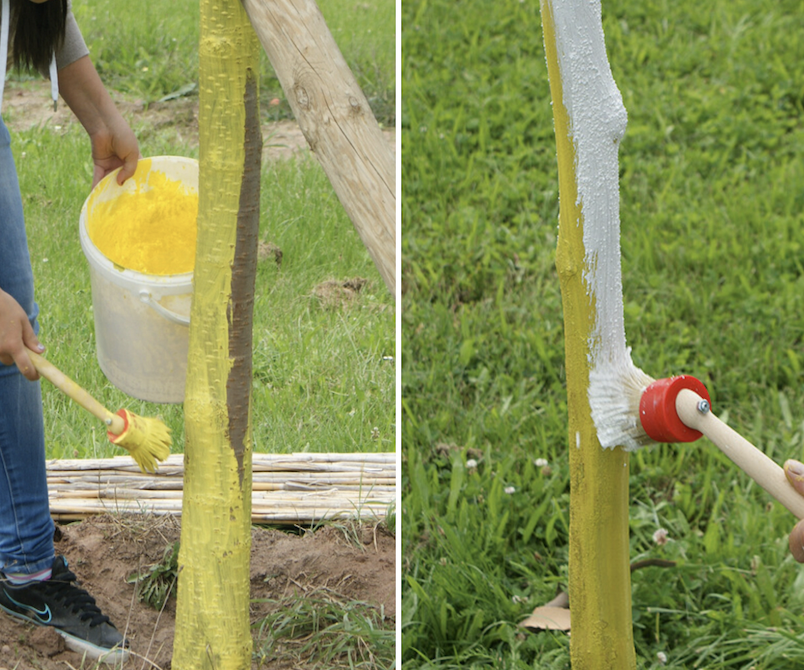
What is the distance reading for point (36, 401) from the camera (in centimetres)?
193

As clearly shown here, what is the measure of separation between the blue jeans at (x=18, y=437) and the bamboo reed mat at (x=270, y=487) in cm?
30

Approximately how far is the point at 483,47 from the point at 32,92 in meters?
2.01

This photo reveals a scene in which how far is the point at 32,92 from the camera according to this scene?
4.11 meters

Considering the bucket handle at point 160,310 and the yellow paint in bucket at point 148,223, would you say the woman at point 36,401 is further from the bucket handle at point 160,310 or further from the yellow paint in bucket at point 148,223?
the bucket handle at point 160,310

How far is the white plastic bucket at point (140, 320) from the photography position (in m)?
1.62

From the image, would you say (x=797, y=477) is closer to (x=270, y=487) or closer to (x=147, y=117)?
(x=270, y=487)

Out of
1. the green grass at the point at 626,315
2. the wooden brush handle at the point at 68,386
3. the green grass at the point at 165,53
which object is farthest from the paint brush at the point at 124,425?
the green grass at the point at 165,53

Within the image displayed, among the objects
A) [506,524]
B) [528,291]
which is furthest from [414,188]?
[506,524]

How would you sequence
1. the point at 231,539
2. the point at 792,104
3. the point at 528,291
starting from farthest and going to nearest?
the point at 792,104
the point at 528,291
the point at 231,539

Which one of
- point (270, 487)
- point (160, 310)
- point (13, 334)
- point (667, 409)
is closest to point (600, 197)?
point (667, 409)

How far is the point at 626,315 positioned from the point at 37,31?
67.9 inches

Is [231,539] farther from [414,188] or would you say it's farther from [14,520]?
[414,188]

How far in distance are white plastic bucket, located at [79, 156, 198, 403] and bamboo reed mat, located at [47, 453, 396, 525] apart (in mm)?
621

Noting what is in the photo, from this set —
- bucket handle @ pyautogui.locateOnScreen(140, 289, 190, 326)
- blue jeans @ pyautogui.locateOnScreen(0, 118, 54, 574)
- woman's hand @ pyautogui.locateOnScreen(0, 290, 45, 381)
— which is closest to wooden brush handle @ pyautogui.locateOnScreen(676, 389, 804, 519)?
bucket handle @ pyautogui.locateOnScreen(140, 289, 190, 326)
